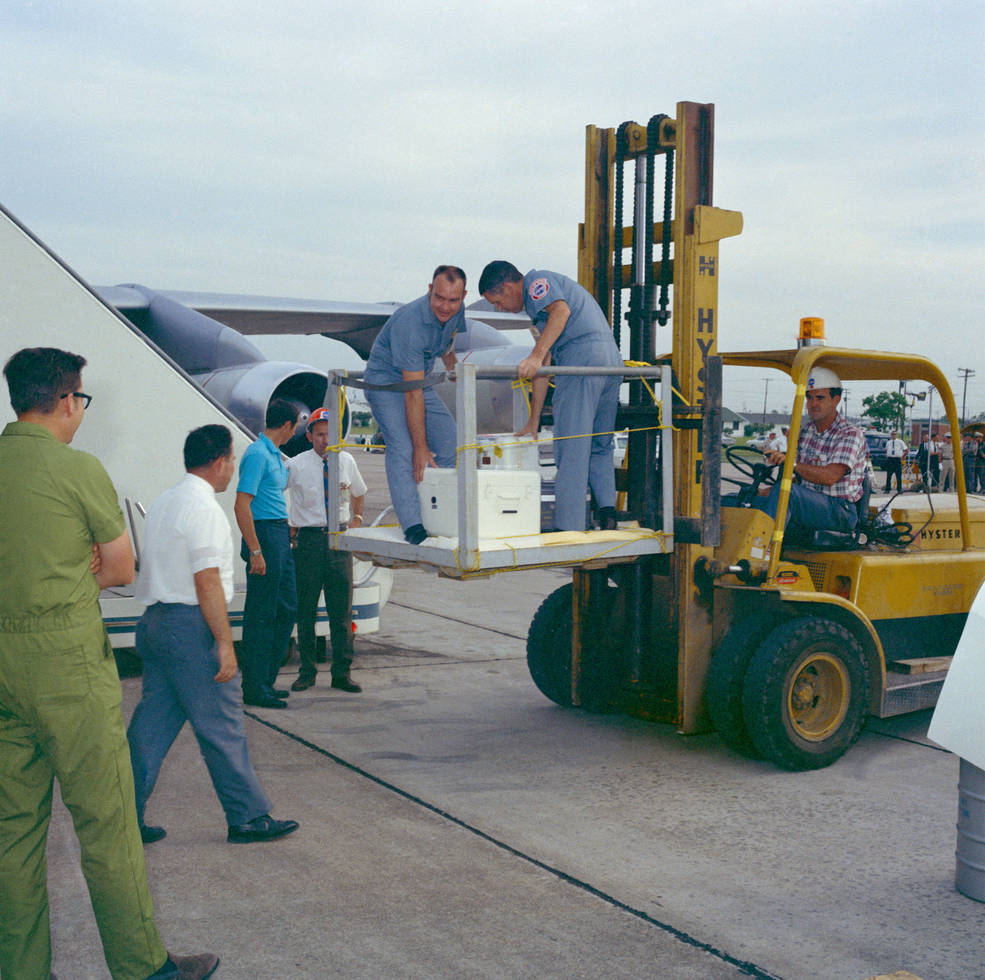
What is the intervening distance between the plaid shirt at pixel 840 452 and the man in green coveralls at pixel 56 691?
13.5ft

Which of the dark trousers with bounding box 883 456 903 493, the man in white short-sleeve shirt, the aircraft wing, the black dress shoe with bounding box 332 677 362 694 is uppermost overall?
the aircraft wing

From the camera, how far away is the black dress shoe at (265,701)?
6.77 metres

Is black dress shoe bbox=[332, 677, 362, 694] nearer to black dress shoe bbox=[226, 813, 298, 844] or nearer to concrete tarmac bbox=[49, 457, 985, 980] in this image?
concrete tarmac bbox=[49, 457, 985, 980]

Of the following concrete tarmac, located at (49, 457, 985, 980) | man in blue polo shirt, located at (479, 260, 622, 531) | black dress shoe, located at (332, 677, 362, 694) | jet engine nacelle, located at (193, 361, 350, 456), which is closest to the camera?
concrete tarmac, located at (49, 457, 985, 980)

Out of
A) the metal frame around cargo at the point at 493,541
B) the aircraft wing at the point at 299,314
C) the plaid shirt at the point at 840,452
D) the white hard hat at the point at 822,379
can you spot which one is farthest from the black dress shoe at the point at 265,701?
the aircraft wing at the point at 299,314

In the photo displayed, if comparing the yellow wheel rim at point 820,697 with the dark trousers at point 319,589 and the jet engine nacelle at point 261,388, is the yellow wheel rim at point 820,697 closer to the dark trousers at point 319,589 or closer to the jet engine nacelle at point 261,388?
the dark trousers at point 319,589

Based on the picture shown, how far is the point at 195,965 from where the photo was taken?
3.31 meters

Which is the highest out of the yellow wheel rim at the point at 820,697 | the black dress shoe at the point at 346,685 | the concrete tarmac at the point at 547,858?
the yellow wheel rim at the point at 820,697

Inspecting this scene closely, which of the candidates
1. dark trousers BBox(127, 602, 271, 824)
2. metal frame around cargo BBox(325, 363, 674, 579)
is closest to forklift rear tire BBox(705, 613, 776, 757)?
metal frame around cargo BBox(325, 363, 674, 579)

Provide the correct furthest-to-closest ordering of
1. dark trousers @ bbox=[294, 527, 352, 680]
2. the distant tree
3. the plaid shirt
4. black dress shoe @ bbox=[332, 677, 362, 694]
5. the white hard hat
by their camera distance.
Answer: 1. the distant tree
2. dark trousers @ bbox=[294, 527, 352, 680]
3. black dress shoe @ bbox=[332, 677, 362, 694]
4. the plaid shirt
5. the white hard hat

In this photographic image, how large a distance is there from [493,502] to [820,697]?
6.86 ft

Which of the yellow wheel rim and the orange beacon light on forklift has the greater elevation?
the orange beacon light on forklift

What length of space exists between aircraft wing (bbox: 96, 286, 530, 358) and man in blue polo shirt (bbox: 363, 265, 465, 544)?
7.20 metres

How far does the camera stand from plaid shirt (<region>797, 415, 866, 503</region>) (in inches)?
238
